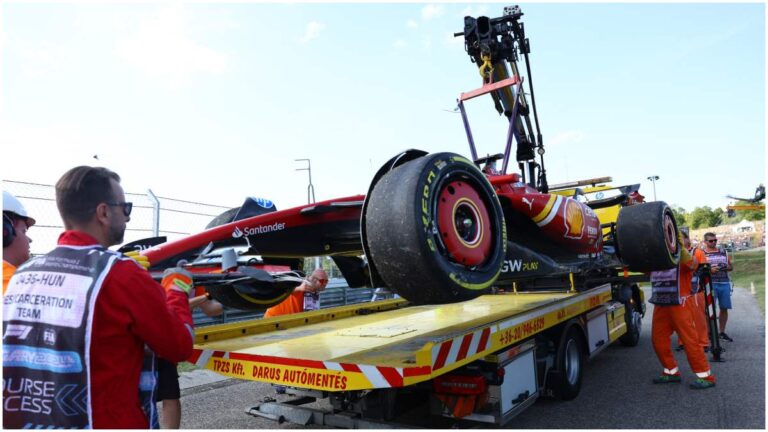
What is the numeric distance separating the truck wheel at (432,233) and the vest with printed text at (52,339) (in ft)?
4.49

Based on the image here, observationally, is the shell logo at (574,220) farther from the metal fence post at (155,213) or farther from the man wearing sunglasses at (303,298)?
the metal fence post at (155,213)

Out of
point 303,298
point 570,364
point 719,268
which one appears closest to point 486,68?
point 570,364

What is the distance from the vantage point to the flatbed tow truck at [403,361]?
2.91 metres

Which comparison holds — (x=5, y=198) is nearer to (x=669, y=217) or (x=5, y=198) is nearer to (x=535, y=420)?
(x=535, y=420)

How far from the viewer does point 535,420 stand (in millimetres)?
4270

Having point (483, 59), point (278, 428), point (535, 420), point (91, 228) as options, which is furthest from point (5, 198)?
point (483, 59)

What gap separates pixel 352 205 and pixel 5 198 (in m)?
1.92

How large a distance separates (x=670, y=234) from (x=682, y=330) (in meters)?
1.01

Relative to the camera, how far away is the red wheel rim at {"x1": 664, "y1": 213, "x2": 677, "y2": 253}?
4941mm

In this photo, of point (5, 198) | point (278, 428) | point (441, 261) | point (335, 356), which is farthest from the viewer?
point (278, 428)

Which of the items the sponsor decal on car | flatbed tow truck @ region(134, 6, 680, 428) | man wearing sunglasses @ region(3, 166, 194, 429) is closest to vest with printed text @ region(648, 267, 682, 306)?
flatbed tow truck @ region(134, 6, 680, 428)

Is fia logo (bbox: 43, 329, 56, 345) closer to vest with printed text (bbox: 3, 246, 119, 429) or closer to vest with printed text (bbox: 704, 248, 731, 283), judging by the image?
vest with printed text (bbox: 3, 246, 119, 429)

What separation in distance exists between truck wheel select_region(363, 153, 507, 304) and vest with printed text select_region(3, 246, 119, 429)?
1.37m

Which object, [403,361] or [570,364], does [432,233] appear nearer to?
[403,361]
